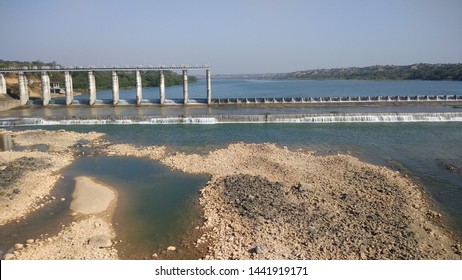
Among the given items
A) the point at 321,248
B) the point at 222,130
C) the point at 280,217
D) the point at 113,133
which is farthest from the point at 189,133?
the point at 321,248

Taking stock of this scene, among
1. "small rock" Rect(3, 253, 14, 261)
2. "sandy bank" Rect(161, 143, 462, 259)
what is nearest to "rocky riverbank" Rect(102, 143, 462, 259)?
"sandy bank" Rect(161, 143, 462, 259)

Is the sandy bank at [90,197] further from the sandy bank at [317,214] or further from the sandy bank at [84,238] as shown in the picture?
the sandy bank at [317,214]

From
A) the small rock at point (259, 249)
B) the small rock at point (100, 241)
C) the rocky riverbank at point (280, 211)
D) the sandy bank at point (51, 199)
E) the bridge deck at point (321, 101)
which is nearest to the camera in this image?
the small rock at point (259, 249)

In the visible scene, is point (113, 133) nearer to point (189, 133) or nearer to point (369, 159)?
point (189, 133)

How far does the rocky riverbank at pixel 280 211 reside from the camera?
11969mm

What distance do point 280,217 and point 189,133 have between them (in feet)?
70.9

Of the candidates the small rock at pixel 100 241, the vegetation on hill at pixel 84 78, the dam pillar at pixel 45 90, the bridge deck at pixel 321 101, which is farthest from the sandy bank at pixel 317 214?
the vegetation on hill at pixel 84 78

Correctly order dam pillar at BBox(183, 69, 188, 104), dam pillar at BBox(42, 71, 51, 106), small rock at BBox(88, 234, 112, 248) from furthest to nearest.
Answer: dam pillar at BBox(183, 69, 188, 104)
dam pillar at BBox(42, 71, 51, 106)
small rock at BBox(88, 234, 112, 248)

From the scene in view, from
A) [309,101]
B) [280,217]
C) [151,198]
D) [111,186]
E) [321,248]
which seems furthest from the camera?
[309,101]

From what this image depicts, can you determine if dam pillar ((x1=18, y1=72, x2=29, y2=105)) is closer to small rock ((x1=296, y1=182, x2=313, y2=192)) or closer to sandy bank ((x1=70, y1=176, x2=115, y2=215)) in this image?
sandy bank ((x1=70, y1=176, x2=115, y2=215))

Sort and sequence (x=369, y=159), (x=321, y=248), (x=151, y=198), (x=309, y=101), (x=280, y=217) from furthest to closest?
(x=309, y=101)
(x=369, y=159)
(x=151, y=198)
(x=280, y=217)
(x=321, y=248)

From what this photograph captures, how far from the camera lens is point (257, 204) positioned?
15.5 m

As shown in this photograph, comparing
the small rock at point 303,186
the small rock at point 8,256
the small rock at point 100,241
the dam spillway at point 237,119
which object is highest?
the dam spillway at point 237,119

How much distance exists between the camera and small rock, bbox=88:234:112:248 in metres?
12.5
